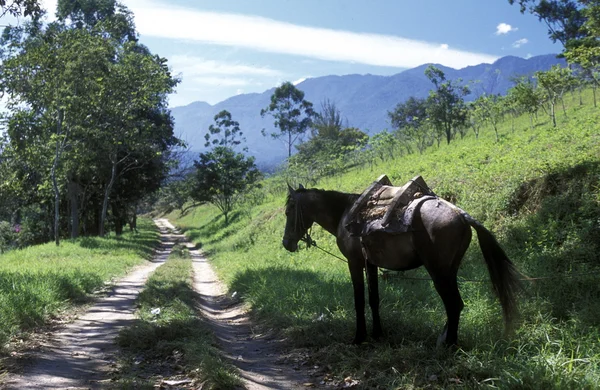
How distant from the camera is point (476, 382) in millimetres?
3877

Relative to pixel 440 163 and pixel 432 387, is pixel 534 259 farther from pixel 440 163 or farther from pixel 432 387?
pixel 440 163

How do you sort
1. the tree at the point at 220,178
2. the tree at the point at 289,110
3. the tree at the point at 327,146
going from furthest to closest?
the tree at the point at 289,110 → the tree at the point at 220,178 → the tree at the point at 327,146

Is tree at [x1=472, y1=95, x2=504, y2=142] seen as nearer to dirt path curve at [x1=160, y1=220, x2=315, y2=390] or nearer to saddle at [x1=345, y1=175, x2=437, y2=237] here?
dirt path curve at [x1=160, y1=220, x2=315, y2=390]

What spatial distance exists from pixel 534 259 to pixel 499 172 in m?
4.41

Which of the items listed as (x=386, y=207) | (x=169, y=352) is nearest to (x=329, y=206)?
(x=386, y=207)

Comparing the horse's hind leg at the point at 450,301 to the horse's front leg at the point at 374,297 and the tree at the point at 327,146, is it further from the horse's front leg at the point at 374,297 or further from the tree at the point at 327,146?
the tree at the point at 327,146

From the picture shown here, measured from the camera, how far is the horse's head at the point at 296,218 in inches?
255


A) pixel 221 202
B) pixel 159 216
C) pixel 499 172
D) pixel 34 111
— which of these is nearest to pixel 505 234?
pixel 499 172

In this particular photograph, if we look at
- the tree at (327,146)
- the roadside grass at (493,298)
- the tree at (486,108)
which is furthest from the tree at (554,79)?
the roadside grass at (493,298)

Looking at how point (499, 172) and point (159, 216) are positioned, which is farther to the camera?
point (159, 216)

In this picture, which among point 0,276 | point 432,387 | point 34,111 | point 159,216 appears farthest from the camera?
point 159,216

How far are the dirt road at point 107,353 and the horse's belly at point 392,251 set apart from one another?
1.60m

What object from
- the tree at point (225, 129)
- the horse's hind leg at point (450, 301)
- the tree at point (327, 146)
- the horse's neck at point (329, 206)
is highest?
the tree at point (225, 129)

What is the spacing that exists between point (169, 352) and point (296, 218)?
244 cm
